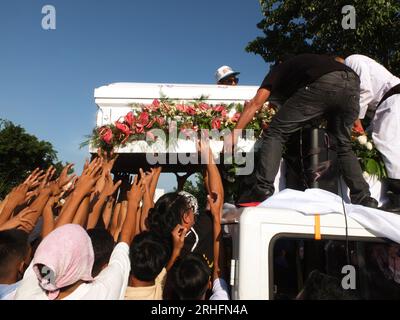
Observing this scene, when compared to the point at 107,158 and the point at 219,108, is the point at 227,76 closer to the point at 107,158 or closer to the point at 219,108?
the point at 219,108

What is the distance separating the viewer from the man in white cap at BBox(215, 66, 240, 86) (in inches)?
159

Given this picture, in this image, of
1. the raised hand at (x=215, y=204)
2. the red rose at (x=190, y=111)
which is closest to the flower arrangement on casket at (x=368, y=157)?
the raised hand at (x=215, y=204)

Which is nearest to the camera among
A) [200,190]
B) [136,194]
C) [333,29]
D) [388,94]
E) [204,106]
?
[388,94]

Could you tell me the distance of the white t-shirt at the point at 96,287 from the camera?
1.71m

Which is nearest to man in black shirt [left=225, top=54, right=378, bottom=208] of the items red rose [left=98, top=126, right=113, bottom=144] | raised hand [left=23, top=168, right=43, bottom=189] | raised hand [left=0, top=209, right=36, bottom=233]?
red rose [left=98, top=126, right=113, bottom=144]

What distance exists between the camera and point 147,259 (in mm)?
1969

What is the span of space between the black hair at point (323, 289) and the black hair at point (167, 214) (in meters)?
0.90

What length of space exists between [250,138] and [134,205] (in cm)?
102

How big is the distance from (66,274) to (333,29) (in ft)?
24.4

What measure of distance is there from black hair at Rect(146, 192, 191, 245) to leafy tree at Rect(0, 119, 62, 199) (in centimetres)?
2254

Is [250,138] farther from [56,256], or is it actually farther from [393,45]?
[393,45]

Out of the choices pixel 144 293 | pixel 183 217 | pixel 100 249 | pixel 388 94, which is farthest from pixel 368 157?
pixel 100 249

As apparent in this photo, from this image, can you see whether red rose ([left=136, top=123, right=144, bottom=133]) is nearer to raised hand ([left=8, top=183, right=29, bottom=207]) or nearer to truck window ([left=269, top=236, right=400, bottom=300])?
raised hand ([left=8, top=183, right=29, bottom=207])
